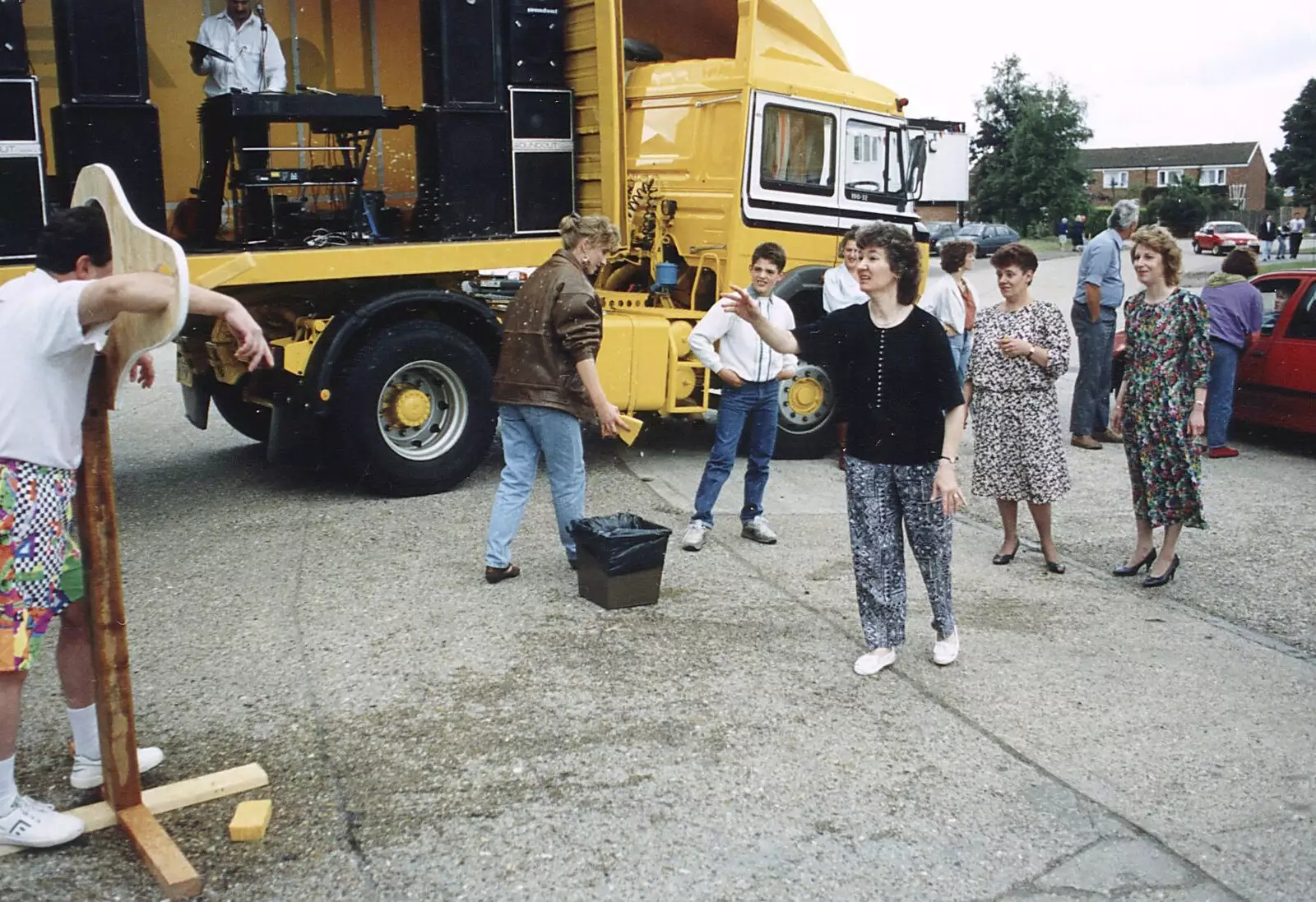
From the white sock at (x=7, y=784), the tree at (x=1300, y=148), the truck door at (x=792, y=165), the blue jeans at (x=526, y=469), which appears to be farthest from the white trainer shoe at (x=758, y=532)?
the tree at (x=1300, y=148)

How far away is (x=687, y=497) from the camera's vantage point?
26.5 ft

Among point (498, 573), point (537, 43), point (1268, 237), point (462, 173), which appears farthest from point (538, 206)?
point (1268, 237)

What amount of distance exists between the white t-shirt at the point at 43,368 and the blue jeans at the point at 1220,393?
8574 millimetres

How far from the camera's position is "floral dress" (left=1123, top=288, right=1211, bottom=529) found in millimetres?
6059

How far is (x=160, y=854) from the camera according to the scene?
333 cm

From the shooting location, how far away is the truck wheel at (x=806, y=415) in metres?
9.24

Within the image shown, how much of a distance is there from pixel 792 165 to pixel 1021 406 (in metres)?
3.49

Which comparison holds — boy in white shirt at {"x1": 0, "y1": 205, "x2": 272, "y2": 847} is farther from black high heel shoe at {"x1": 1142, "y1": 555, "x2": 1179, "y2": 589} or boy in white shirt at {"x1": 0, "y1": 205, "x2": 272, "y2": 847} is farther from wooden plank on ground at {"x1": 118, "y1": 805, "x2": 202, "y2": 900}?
black high heel shoe at {"x1": 1142, "y1": 555, "x2": 1179, "y2": 589}

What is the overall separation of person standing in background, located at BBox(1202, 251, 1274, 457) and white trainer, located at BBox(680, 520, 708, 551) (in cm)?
496

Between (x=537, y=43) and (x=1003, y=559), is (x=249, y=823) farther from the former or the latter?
(x=537, y=43)

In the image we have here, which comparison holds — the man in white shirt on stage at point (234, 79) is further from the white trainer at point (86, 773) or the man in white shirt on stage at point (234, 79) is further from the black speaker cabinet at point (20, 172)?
the white trainer at point (86, 773)

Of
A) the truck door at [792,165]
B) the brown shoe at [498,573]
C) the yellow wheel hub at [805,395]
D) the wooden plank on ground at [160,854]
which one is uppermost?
the truck door at [792,165]

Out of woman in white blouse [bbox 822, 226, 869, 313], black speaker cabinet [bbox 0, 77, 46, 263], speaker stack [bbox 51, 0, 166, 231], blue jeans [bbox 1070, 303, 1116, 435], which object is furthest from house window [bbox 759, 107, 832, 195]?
black speaker cabinet [bbox 0, 77, 46, 263]

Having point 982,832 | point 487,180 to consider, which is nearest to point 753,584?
point 982,832
